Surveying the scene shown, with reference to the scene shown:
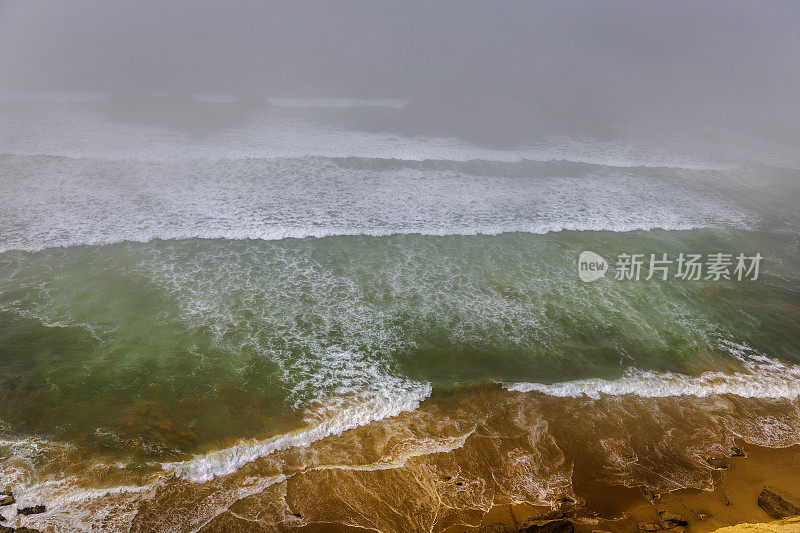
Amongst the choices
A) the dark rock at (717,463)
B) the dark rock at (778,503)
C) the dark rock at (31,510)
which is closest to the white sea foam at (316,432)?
the dark rock at (31,510)

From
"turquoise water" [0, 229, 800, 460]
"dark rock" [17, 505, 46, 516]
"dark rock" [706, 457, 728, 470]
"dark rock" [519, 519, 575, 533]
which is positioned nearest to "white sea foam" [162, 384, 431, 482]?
"turquoise water" [0, 229, 800, 460]

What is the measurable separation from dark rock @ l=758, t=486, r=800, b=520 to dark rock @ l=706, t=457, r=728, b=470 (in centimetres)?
38

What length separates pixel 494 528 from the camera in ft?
12.6

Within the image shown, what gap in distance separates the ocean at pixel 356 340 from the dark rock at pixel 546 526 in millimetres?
353

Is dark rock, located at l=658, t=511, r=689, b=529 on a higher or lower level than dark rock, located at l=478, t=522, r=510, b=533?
higher

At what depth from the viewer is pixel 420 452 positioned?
15.1 ft

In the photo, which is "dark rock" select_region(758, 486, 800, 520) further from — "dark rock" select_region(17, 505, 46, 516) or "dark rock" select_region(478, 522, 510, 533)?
"dark rock" select_region(17, 505, 46, 516)

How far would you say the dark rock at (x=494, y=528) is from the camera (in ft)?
12.5

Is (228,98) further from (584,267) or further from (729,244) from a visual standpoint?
(729,244)

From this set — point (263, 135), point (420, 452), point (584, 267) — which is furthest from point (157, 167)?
point (584, 267)

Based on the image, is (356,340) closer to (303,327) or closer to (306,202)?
(303,327)

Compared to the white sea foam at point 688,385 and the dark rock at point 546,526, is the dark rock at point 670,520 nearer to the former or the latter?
the dark rock at point 546,526

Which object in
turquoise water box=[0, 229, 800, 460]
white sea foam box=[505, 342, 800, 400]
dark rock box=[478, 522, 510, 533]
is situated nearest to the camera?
dark rock box=[478, 522, 510, 533]

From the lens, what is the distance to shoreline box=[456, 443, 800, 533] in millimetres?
3885
